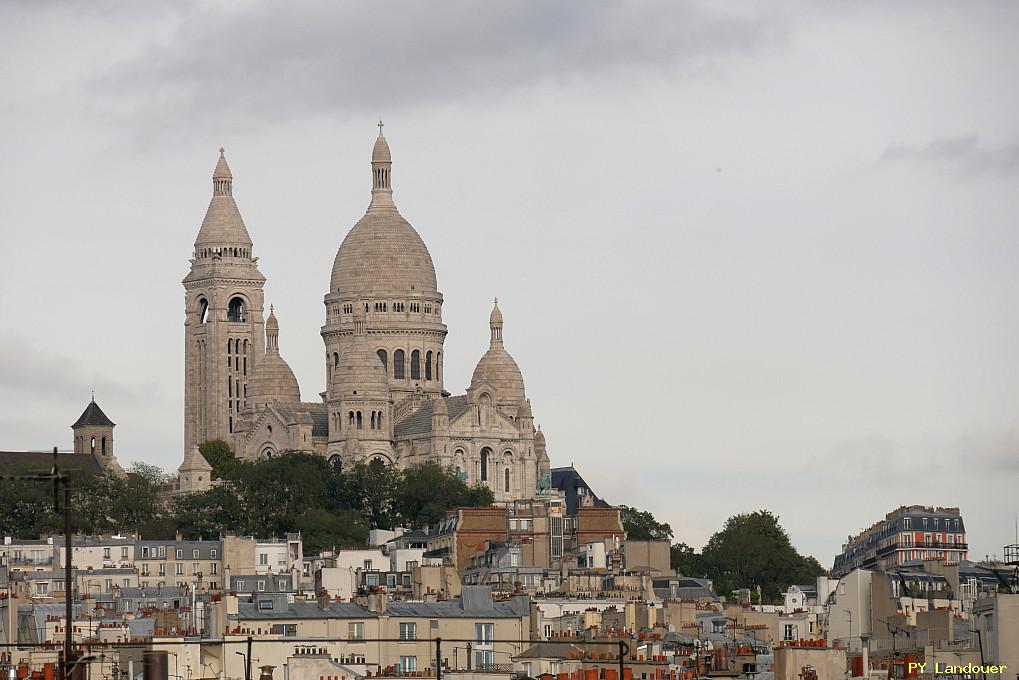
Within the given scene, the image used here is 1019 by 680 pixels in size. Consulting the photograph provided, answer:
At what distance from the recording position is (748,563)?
17850cm

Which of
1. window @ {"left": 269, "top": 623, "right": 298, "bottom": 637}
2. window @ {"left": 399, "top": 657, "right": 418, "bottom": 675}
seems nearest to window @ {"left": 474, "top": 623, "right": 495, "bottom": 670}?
window @ {"left": 399, "top": 657, "right": 418, "bottom": 675}

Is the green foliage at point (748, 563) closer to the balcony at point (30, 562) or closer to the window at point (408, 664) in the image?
the balcony at point (30, 562)

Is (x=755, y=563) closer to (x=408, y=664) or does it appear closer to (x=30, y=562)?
(x=30, y=562)

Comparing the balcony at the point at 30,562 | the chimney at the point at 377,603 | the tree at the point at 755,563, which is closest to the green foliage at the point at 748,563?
the tree at the point at 755,563

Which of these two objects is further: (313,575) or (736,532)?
(736,532)

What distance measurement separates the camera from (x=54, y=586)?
141 meters

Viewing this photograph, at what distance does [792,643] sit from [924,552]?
273 feet

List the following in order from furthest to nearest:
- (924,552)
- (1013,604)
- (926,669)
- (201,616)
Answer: (924,552) → (201,616) → (926,669) → (1013,604)

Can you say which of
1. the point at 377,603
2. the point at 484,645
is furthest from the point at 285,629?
the point at 377,603

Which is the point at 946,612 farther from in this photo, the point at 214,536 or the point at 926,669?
the point at 214,536

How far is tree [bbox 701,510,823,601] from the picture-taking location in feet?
573

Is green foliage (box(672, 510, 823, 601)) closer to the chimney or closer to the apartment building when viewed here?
the apartment building

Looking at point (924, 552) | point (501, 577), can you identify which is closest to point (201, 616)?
point (501, 577)

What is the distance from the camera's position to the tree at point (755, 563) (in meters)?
175
